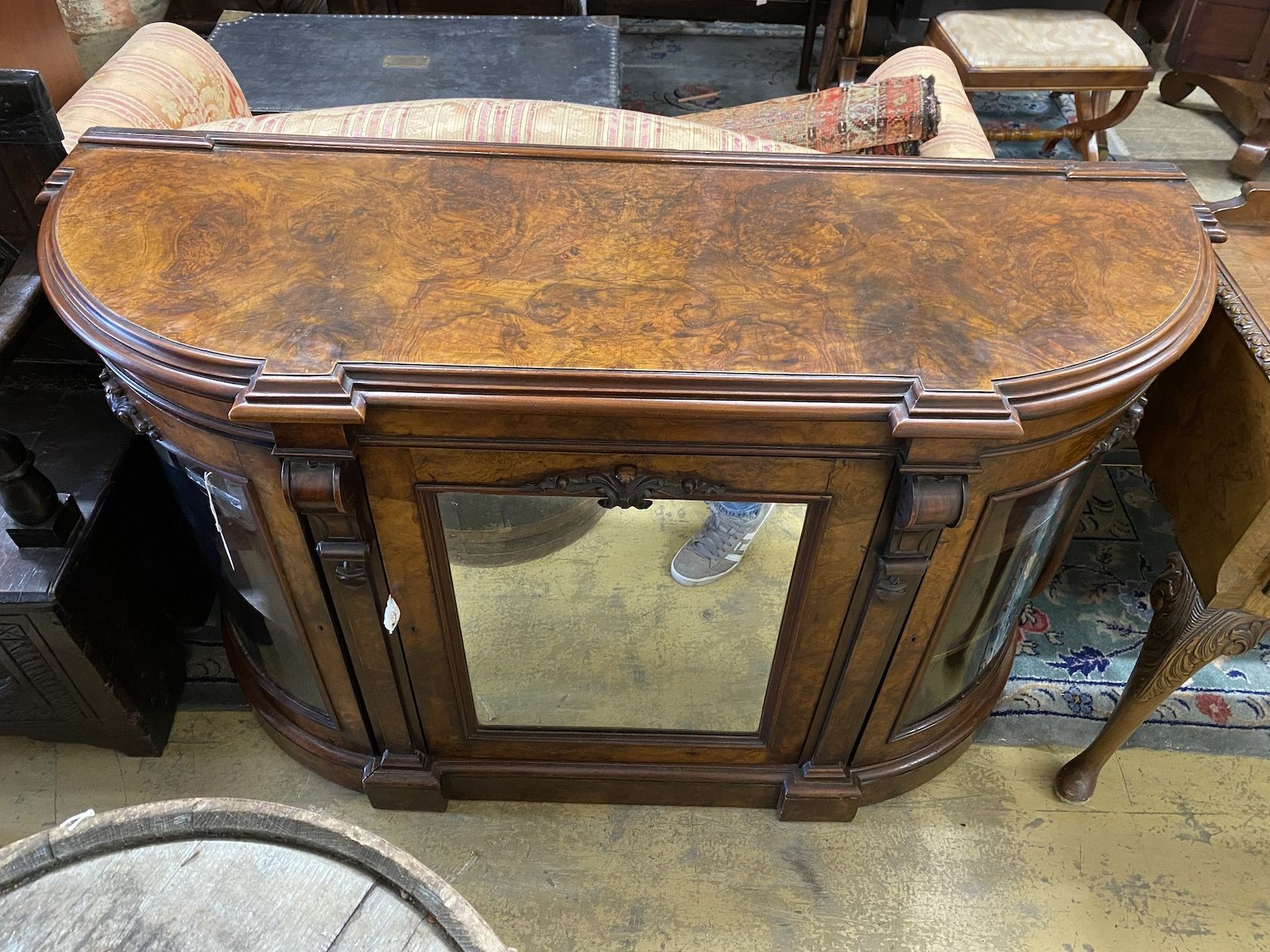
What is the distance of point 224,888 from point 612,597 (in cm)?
58

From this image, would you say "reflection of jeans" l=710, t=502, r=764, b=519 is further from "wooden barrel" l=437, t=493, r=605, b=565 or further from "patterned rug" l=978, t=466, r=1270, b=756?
"patterned rug" l=978, t=466, r=1270, b=756

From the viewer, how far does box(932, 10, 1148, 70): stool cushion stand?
255 centimetres

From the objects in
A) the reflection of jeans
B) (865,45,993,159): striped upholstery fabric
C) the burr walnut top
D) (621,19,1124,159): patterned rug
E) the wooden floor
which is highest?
the burr walnut top

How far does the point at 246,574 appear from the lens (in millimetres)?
1215

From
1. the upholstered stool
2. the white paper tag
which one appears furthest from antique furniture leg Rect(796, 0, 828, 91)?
the white paper tag

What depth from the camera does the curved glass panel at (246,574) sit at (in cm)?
108

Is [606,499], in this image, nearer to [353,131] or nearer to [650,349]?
[650,349]

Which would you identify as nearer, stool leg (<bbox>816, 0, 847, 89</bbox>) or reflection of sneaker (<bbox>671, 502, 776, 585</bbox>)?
reflection of sneaker (<bbox>671, 502, 776, 585</bbox>)

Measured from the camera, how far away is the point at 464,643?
47.4 inches

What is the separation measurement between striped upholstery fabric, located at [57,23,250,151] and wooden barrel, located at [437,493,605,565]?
31.4 inches

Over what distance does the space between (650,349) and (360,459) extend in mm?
338

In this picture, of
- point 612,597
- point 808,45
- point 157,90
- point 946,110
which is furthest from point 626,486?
point 808,45

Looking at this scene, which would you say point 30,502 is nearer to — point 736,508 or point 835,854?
point 736,508

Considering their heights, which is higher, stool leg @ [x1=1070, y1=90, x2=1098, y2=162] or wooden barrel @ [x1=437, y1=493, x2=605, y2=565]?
wooden barrel @ [x1=437, y1=493, x2=605, y2=565]
